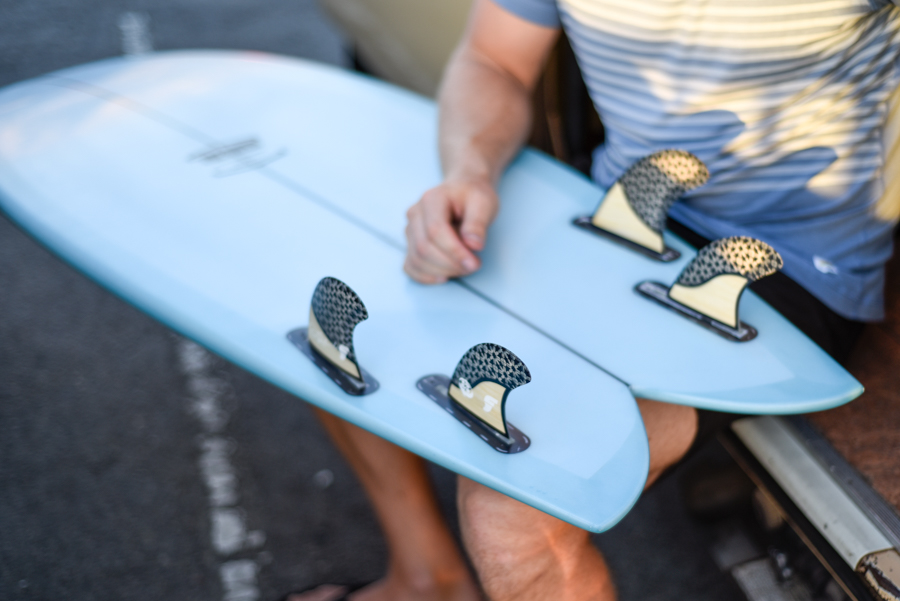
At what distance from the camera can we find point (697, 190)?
1.08m

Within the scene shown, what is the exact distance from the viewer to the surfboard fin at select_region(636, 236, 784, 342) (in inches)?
34.2

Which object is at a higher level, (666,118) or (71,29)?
(666,118)

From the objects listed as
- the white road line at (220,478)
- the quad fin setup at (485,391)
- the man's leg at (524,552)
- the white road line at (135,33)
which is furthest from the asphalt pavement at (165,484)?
the white road line at (135,33)

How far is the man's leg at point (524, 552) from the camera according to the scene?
83 cm

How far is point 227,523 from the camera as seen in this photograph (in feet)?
4.47

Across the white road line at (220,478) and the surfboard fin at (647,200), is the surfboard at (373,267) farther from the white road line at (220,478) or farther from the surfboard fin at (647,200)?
the white road line at (220,478)

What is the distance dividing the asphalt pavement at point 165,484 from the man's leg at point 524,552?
20.7 inches

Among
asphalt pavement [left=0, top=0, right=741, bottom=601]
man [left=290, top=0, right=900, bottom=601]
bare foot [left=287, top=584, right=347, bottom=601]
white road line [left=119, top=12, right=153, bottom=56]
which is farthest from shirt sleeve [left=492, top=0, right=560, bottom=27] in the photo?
white road line [left=119, top=12, right=153, bottom=56]

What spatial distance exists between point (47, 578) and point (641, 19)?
1.50m

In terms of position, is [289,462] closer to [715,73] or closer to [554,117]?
[554,117]

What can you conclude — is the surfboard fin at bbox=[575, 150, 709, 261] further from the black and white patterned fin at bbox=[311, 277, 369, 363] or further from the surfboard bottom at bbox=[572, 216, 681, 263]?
the black and white patterned fin at bbox=[311, 277, 369, 363]

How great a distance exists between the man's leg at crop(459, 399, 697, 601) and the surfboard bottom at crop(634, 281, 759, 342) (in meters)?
0.37

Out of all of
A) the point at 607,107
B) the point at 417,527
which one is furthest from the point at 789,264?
the point at 417,527

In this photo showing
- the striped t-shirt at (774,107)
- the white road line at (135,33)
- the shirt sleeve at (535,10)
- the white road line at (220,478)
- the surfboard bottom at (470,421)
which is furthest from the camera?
the white road line at (135,33)
